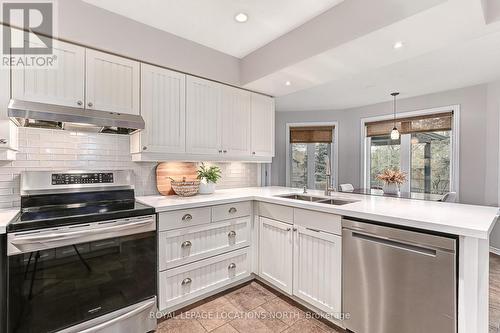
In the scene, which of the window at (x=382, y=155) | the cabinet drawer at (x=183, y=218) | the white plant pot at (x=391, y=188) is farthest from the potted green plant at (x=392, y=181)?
the cabinet drawer at (x=183, y=218)

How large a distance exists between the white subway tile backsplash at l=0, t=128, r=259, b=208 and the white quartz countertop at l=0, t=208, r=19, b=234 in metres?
0.16

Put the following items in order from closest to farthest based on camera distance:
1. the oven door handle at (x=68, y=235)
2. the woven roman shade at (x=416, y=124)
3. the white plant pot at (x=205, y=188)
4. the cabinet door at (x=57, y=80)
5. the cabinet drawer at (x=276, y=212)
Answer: the oven door handle at (x=68, y=235)
the cabinet door at (x=57, y=80)
the cabinet drawer at (x=276, y=212)
the white plant pot at (x=205, y=188)
the woven roman shade at (x=416, y=124)

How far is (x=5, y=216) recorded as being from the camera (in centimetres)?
154

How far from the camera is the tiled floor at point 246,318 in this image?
1.85 metres

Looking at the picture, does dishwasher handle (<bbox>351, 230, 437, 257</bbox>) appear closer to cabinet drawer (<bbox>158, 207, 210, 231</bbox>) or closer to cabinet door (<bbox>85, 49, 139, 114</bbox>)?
cabinet drawer (<bbox>158, 207, 210, 231</bbox>)

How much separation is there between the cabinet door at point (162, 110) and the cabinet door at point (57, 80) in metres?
0.49

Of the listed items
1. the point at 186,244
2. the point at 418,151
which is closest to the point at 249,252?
the point at 186,244

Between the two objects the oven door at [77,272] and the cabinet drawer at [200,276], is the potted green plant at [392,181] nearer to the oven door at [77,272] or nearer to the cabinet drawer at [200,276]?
the cabinet drawer at [200,276]

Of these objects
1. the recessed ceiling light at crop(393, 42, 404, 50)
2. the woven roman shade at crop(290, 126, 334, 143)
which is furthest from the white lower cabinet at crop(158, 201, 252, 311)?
the woven roman shade at crop(290, 126, 334, 143)

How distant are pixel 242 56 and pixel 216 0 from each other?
983 millimetres

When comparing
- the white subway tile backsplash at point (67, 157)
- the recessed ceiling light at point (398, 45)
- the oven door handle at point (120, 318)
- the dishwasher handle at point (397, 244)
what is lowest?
the oven door handle at point (120, 318)

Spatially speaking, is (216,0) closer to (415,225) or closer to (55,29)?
(55,29)

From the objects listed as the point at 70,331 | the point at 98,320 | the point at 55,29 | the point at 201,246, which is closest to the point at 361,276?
the point at 201,246

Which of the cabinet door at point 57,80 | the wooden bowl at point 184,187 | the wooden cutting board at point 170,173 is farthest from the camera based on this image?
the wooden cutting board at point 170,173
